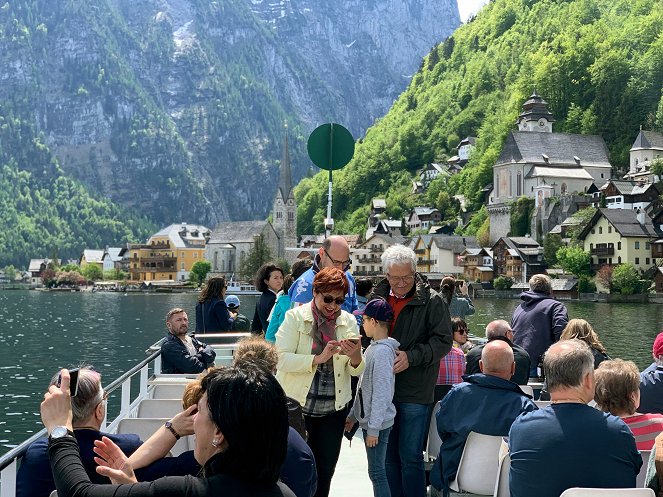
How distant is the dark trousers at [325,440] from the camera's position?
220 inches

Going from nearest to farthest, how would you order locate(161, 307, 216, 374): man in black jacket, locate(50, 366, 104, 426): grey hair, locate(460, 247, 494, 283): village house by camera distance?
locate(50, 366, 104, 426): grey hair → locate(161, 307, 216, 374): man in black jacket → locate(460, 247, 494, 283): village house

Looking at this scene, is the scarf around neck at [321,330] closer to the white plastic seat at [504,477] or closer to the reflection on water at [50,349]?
the white plastic seat at [504,477]

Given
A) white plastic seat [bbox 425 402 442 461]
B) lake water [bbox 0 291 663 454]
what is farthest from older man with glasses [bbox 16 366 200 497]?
lake water [bbox 0 291 663 454]

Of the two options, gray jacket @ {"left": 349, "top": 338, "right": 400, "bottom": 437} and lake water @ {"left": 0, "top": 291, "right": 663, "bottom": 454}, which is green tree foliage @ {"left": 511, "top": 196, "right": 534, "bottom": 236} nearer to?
lake water @ {"left": 0, "top": 291, "right": 663, "bottom": 454}

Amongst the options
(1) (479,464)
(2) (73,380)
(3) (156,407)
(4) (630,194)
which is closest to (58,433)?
(2) (73,380)

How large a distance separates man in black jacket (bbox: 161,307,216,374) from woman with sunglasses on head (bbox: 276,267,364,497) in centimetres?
304

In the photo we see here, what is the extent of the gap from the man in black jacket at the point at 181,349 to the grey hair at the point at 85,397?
4.45 m

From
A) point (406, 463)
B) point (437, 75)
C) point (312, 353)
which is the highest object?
point (437, 75)

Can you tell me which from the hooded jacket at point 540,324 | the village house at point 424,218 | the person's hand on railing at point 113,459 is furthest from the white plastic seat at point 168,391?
the village house at point 424,218

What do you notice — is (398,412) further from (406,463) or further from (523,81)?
(523,81)

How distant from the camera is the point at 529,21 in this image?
444 feet

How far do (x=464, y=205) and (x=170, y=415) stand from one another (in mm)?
101191

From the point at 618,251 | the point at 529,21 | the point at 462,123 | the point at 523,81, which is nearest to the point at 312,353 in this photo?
the point at 618,251

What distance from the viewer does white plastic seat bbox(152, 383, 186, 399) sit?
8102 mm
